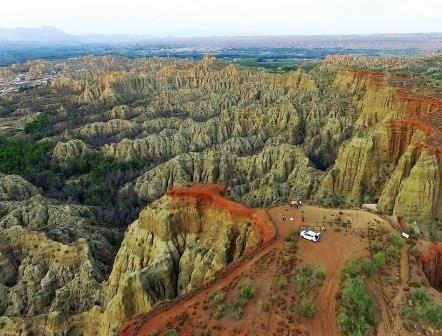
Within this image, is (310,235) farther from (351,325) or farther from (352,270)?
A: (351,325)

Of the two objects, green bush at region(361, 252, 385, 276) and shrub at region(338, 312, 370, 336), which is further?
green bush at region(361, 252, 385, 276)

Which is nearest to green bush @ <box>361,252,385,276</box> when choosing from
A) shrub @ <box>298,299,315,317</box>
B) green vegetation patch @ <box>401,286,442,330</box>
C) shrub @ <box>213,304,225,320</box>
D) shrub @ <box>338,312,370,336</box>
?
green vegetation patch @ <box>401,286,442,330</box>

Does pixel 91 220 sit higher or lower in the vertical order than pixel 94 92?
higher

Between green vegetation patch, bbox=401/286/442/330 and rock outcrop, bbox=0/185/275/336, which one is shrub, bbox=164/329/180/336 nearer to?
rock outcrop, bbox=0/185/275/336

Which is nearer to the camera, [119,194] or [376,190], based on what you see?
[376,190]

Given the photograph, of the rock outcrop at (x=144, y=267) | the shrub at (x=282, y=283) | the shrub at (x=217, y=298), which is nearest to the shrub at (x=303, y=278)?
the shrub at (x=282, y=283)

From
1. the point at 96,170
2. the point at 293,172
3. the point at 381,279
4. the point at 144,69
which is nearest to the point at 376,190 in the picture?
the point at 293,172

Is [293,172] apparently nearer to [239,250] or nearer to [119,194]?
[119,194]
